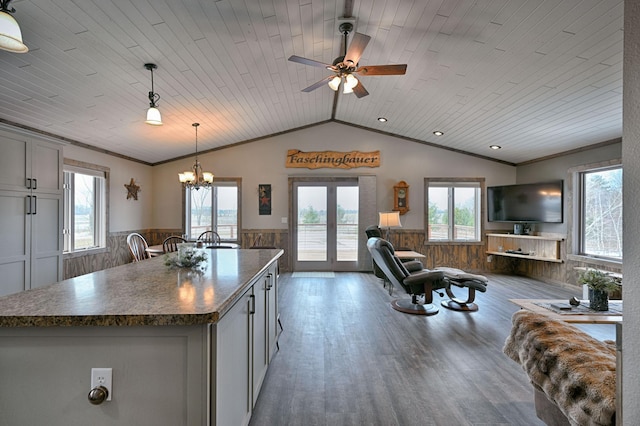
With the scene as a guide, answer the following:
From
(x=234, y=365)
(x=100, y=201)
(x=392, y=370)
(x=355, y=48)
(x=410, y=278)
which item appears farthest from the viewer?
(x=100, y=201)

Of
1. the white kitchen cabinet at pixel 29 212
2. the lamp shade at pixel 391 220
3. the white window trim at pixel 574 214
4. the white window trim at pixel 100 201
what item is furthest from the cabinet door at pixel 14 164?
→ the white window trim at pixel 574 214

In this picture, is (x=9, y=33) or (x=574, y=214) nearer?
(x=9, y=33)

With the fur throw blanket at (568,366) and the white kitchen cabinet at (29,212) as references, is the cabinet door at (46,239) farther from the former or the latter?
the fur throw blanket at (568,366)

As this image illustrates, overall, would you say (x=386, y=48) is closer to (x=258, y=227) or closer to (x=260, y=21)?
(x=260, y=21)

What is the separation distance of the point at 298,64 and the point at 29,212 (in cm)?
347

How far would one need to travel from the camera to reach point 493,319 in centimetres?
397

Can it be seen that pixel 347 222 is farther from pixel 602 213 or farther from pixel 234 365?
pixel 234 365

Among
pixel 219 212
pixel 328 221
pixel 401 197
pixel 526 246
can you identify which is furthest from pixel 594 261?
pixel 219 212

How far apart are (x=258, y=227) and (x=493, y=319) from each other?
16.1ft

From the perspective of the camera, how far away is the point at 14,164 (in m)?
3.27

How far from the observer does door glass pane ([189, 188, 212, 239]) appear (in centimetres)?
727

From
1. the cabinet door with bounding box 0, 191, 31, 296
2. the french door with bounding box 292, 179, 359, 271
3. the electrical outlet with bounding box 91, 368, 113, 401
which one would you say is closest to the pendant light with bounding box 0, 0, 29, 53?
the electrical outlet with bounding box 91, 368, 113, 401

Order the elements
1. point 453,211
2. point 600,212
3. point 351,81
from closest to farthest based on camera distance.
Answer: point 351,81
point 600,212
point 453,211

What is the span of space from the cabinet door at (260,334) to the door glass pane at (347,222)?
15.7ft
